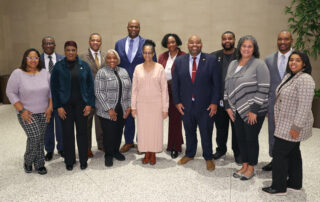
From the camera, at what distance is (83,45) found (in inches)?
308

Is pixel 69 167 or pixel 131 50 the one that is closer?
pixel 69 167

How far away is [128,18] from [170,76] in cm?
389

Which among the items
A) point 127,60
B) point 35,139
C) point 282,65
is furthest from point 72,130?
point 282,65

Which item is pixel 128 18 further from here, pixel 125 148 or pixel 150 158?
pixel 150 158

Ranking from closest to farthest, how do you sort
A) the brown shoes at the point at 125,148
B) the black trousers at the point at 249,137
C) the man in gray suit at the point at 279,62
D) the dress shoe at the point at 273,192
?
1. the dress shoe at the point at 273,192
2. the black trousers at the point at 249,137
3. the man in gray suit at the point at 279,62
4. the brown shoes at the point at 125,148

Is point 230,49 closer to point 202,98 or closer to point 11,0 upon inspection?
point 202,98

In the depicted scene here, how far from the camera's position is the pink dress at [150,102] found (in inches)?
143

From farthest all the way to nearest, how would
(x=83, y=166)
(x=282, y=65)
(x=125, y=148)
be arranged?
1. (x=125, y=148)
2. (x=83, y=166)
3. (x=282, y=65)

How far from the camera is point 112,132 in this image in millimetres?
3855

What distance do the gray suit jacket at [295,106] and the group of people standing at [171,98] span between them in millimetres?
11

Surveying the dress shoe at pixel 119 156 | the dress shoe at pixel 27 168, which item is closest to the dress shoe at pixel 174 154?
the dress shoe at pixel 119 156

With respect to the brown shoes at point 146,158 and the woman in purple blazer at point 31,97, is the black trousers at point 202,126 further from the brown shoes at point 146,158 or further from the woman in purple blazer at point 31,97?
the woman in purple blazer at point 31,97

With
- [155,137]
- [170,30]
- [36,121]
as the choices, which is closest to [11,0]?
[170,30]

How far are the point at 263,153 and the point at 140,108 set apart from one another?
2.04 metres
